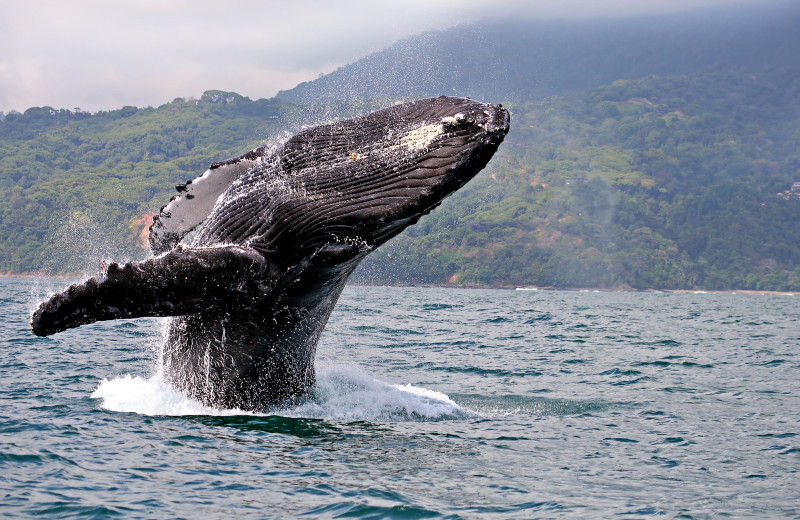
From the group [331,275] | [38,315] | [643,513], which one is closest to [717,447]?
[643,513]

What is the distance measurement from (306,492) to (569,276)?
118 m

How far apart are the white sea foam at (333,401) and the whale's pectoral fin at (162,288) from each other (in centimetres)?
172

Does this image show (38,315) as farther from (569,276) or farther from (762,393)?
(569,276)

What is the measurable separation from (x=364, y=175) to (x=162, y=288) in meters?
1.50

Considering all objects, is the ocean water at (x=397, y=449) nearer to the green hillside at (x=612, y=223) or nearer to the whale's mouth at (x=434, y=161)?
the whale's mouth at (x=434, y=161)

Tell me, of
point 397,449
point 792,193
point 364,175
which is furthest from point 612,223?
point 364,175

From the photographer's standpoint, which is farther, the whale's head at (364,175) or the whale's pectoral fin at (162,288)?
the whale's head at (364,175)

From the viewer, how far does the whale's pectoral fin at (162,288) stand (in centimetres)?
485

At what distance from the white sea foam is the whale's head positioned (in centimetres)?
174

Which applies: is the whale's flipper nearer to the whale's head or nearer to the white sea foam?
the whale's head

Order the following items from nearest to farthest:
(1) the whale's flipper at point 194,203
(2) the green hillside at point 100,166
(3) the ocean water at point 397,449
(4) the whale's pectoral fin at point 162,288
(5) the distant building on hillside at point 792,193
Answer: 1. (4) the whale's pectoral fin at point 162,288
2. (3) the ocean water at point 397,449
3. (1) the whale's flipper at point 194,203
4. (2) the green hillside at point 100,166
5. (5) the distant building on hillside at point 792,193

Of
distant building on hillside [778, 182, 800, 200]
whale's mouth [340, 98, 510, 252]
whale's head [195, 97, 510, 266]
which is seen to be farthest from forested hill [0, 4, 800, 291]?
whale's mouth [340, 98, 510, 252]

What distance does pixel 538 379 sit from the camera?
12.4m

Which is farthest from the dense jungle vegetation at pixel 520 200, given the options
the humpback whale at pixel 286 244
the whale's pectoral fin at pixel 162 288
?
the whale's pectoral fin at pixel 162 288
